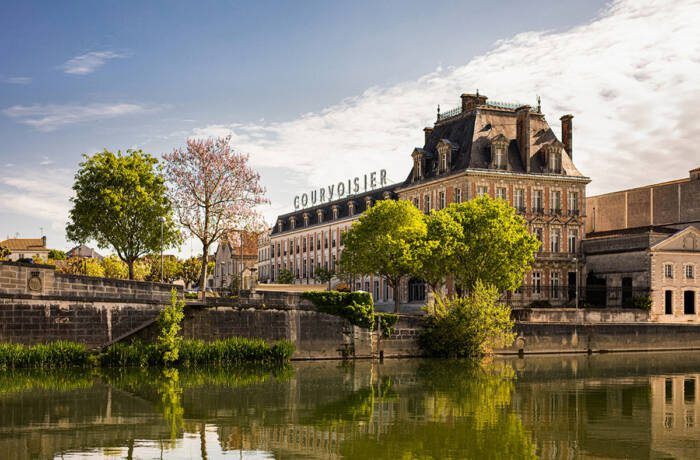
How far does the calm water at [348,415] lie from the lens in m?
19.5

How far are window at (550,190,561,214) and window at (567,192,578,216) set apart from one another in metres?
0.98

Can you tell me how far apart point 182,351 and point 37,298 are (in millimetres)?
7078

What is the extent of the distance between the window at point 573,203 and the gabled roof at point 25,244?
95813 mm

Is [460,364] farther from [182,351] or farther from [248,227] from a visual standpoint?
[248,227]

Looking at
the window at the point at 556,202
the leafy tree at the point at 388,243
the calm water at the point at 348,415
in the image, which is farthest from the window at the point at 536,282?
the calm water at the point at 348,415

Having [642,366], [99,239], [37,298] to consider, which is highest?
[99,239]

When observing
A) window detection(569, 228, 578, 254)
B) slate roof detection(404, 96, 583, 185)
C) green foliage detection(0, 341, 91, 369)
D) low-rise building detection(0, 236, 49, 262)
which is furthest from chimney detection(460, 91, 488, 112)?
low-rise building detection(0, 236, 49, 262)

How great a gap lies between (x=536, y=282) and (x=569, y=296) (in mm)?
2875

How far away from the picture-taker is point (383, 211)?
204 ft

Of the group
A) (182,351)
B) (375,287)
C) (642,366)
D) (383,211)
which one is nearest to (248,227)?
(383,211)

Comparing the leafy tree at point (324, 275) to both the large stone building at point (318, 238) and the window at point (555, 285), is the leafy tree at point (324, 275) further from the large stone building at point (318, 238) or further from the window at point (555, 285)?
the window at point (555, 285)

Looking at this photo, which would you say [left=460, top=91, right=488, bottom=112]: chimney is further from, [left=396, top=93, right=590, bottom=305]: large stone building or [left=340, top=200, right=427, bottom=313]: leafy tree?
[left=340, top=200, right=427, bottom=313]: leafy tree

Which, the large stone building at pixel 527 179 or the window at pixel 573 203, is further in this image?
the window at pixel 573 203

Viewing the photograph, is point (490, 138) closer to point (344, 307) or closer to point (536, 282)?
point (536, 282)
